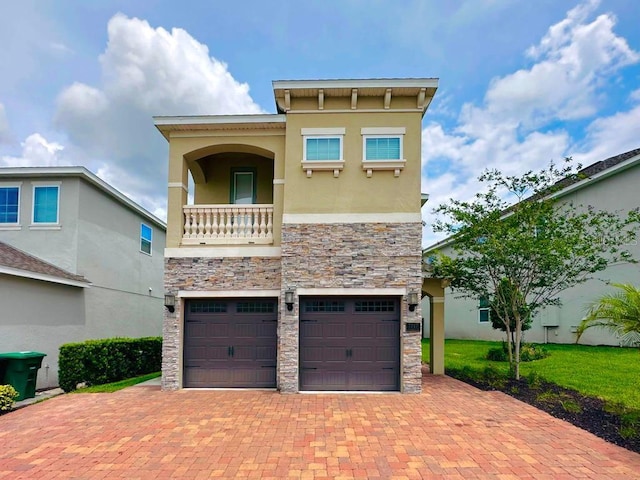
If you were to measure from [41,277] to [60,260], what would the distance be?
1.79 m

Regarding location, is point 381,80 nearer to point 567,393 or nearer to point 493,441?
point 493,441

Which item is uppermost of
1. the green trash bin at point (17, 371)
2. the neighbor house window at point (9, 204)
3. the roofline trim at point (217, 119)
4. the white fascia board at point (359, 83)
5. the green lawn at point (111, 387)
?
the white fascia board at point (359, 83)

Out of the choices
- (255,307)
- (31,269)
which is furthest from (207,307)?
(31,269)

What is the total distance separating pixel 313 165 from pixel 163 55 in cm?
791

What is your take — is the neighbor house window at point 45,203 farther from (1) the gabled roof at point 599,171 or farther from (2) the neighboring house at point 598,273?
(1) the gabled roof at point 599,171

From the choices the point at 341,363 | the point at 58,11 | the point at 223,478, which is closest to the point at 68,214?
the point at 58,11

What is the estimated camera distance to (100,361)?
10.5 m

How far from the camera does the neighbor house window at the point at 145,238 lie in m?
16.9

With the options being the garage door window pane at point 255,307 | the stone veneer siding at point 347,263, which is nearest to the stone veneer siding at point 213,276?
the garage door window pane at point 255,307

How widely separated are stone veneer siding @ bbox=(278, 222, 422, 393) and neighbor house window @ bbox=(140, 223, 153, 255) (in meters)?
10.3

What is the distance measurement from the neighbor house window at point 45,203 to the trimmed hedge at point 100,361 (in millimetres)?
4738

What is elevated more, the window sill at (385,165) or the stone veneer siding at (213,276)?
the window sill at (385,165)

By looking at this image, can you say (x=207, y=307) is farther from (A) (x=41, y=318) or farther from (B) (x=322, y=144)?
(A) (x=41, y=318)

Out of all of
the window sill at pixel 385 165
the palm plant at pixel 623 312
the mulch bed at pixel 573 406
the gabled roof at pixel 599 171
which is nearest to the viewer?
Answer: the mulch bed at pixel 573 406
